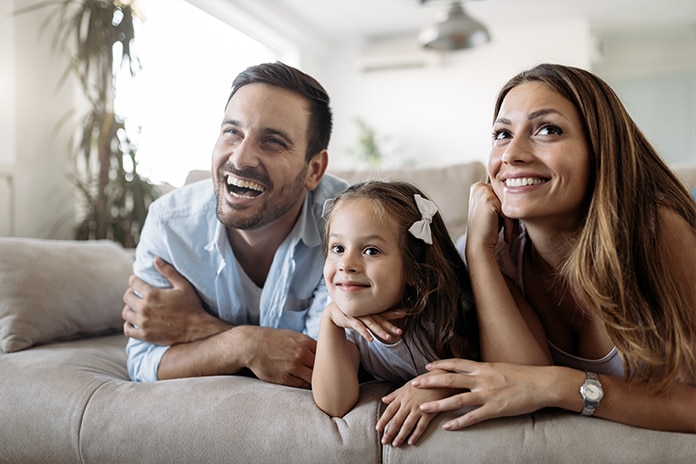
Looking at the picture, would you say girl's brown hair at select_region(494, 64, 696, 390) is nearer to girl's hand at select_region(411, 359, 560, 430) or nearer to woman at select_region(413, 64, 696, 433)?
woman at select_region(413, 64, 696, 433)

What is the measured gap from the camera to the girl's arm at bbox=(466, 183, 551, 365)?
46.8 inches

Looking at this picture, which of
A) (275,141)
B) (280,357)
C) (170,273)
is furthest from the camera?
(170,273)

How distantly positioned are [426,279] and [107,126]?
233 centimetres

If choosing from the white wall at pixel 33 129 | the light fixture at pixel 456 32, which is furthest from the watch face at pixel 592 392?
the light fixture at pixel 456 32

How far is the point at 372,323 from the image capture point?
118 centimetres

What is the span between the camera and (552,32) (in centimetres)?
625

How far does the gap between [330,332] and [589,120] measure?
2.10ft

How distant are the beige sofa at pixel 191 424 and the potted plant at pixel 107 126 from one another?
4.68 feet

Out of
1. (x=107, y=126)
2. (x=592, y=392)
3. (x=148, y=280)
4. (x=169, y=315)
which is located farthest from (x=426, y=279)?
(x=107, y=126)

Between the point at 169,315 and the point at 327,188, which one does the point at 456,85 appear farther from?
the point at 169,315

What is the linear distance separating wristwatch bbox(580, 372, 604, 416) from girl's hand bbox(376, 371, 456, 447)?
0.81 feet

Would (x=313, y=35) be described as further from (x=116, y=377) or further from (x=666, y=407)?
(x=666, y=407)

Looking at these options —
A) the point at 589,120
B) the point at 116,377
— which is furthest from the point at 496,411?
the point at 116,377

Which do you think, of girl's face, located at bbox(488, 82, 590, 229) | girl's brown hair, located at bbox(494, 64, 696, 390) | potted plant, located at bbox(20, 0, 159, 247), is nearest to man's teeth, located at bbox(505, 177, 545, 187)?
girl's face, located at bbox(488, 82, 590, 229)
